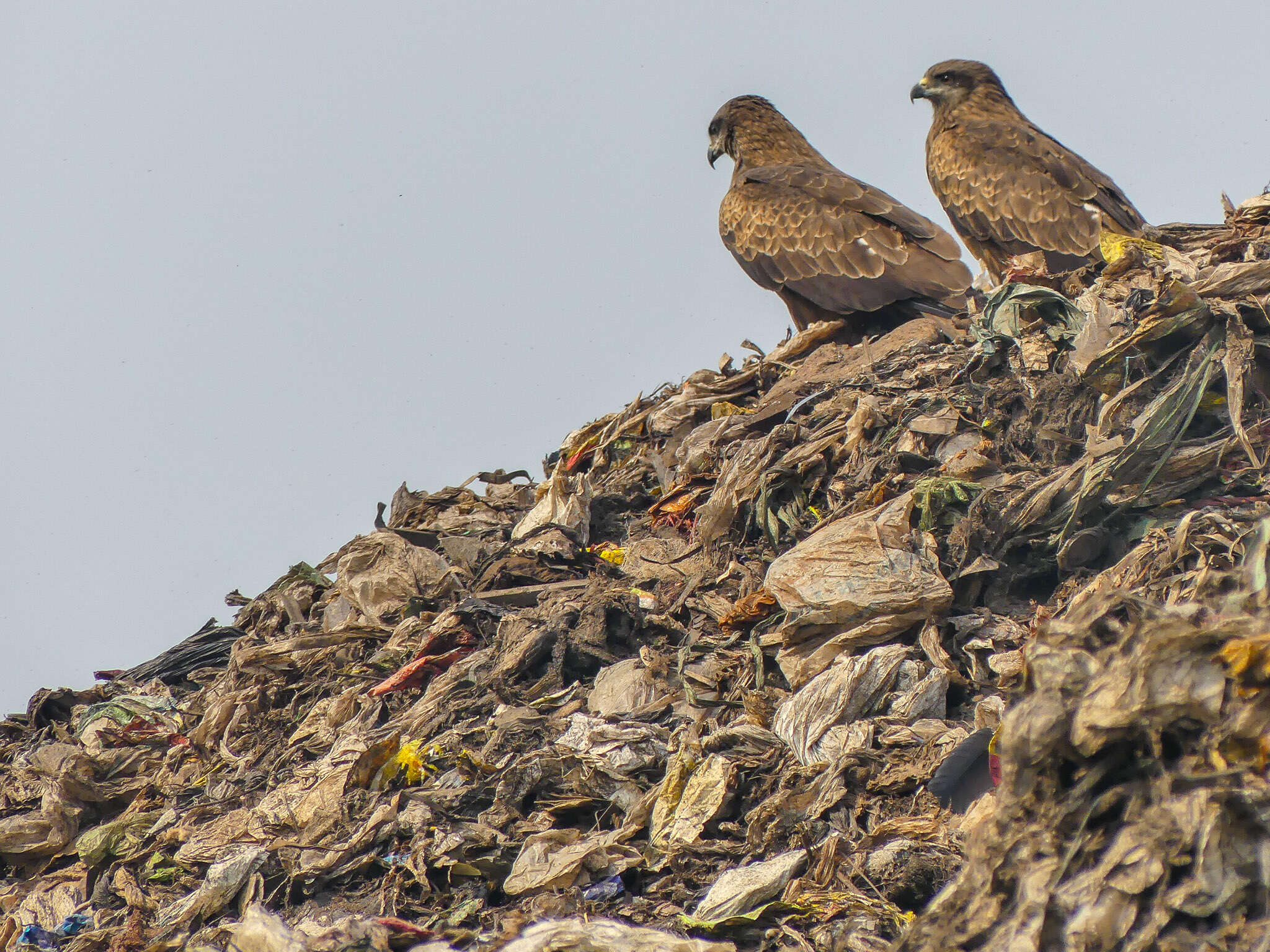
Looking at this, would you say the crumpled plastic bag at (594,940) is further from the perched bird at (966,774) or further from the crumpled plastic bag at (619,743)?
the crumpled plastic bag at (619,743)

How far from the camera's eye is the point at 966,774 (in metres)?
3.16

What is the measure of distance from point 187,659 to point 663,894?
13.7 feet

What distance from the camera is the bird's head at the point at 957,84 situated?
9195 mm

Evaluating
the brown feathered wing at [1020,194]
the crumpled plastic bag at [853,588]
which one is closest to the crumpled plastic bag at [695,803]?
the crumpled plastic bag at [853,588]

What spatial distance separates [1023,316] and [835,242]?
275 cm

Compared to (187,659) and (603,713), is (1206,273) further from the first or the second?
(187,659)

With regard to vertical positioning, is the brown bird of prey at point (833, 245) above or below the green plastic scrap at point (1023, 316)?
above

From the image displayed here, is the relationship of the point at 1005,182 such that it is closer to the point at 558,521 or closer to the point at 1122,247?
the point at 1122,247

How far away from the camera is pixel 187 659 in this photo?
6547 millimetres

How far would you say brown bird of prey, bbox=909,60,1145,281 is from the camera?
8055 millimetres

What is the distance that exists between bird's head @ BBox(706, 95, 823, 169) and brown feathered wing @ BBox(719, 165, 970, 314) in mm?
575

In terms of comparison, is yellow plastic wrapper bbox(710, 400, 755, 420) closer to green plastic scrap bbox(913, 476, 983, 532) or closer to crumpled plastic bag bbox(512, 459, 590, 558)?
crumpled plastic bag bbox(512, 459, 590, 558)

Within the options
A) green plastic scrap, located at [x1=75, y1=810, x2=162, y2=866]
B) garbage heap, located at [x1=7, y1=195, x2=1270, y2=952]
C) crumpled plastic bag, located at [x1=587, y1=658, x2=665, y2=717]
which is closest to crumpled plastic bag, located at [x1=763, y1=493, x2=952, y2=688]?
garbage heap, located at [x1=7, y1=195, x2=1270, y2=952]

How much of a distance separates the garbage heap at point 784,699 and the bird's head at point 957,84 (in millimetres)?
2920
